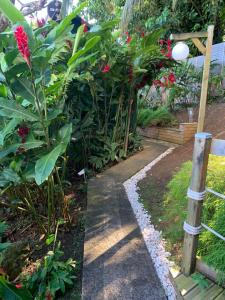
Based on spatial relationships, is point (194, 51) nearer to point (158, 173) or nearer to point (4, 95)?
point (158, 173)

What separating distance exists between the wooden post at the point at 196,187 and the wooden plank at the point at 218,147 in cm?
4

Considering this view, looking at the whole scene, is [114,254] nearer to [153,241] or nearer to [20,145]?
[153,241]

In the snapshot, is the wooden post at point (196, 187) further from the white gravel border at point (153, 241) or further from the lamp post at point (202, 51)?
the lamp post at point (202, 51)

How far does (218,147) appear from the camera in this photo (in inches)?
66.1

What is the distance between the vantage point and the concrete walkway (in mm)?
1771

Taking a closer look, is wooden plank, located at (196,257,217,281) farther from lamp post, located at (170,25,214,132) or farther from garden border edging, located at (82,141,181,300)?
lamp post, located at (170,25,214,132)

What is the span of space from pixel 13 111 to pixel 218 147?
4.75 feet

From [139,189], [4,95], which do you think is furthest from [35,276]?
[139,189]

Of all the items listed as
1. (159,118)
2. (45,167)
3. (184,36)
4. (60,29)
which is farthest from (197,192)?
(159,118)

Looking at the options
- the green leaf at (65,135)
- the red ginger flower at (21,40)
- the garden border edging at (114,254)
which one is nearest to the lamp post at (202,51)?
the garden border edging at (114,254)

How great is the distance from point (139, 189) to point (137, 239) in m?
1.15

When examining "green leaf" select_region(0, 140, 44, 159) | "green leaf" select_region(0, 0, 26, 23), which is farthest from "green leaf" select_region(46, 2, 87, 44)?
"green leaf" select_region(0, 140, 44, 159)

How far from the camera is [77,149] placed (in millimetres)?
4301

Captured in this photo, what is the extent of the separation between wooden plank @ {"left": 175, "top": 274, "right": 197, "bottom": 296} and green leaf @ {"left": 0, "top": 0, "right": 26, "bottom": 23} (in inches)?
87.9
